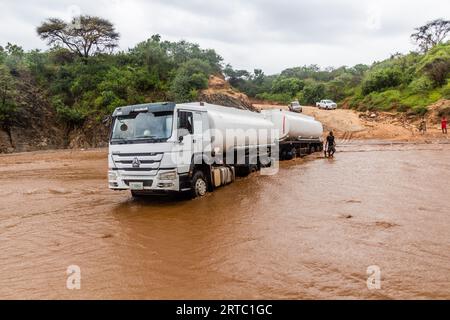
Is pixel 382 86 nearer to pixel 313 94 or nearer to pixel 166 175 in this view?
pixel 313 94

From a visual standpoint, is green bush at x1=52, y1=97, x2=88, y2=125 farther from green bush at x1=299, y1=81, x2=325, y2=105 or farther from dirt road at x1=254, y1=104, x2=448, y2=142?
green bush at x1=299, y1=81, x2=325, y2=105

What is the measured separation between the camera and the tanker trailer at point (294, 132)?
65.9ft

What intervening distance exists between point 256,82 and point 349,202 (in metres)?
56.6

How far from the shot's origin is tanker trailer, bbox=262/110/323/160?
20.1 meters

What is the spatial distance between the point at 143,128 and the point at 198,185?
7.82ft

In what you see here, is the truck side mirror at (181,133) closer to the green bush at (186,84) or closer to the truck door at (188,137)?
the truck door at (188,137)

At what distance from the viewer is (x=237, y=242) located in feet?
22.8

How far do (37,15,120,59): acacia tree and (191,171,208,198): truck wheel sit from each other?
3886 cm

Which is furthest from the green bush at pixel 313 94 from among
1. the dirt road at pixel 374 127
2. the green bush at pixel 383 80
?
the dirt road at pixel 374 127

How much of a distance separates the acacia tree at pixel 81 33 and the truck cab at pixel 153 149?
38.4 meters

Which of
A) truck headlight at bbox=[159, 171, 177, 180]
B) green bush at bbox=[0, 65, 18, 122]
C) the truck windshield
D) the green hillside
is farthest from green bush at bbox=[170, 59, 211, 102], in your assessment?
truck headlight at bbox=[159, 171, 177, 180]

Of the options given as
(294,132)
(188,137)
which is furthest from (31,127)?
(188,137)
